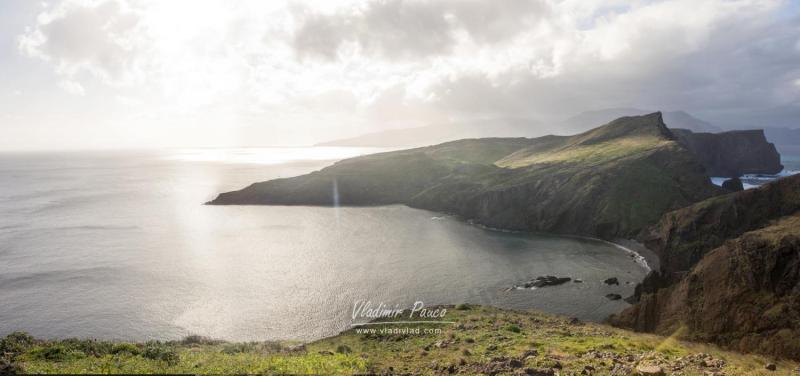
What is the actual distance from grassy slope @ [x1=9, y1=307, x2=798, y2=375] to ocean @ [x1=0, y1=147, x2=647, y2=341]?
26372 millimetres

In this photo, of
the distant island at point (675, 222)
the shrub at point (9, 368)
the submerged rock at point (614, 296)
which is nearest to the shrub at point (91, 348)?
the shrub at point (9, 368)

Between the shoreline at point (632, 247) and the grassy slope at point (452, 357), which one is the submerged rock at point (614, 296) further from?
the grassy slope at point (452, 357)

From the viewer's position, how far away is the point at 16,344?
1280 inches

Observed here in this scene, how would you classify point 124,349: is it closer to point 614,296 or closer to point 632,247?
point 614,296

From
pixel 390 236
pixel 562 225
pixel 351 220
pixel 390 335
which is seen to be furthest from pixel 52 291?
pixel 562 225

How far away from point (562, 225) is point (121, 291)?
409ft

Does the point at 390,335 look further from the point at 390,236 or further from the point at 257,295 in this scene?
the point at 390,236

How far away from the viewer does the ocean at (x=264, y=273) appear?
234 feet

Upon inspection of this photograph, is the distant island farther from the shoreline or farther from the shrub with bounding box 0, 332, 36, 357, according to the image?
the shrub with bounding box 0, 332, 36, 357

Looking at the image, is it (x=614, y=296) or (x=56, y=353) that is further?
(x=614, y=296)

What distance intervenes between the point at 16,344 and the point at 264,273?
6422 cm

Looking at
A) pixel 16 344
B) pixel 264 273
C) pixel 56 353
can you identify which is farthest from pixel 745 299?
pixel 264 273

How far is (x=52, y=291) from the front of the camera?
3263 inches

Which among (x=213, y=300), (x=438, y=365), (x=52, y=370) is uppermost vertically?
(x=52, y=370)
